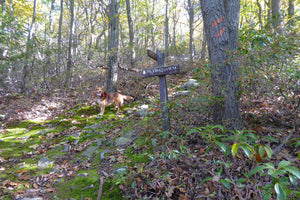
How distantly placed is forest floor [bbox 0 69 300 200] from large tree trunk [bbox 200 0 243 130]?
0.81 ft

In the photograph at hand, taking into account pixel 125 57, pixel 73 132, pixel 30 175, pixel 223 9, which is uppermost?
pixel 125 57

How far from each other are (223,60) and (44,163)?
489 centimetres

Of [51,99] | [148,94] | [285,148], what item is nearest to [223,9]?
[285,148]

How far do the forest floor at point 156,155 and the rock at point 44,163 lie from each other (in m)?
0.02

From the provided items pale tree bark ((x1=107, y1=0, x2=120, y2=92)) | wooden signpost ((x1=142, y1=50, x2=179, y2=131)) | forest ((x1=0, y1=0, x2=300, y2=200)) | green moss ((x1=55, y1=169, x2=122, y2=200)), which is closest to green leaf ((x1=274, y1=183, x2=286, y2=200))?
forest ((x1=0, y1=0, x2=300, y2=200))

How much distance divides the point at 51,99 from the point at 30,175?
6.75 metres

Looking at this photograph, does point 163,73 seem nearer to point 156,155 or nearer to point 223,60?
point 223,60

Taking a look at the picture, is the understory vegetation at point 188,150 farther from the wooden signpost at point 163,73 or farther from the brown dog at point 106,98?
the brown dog at point 106,98

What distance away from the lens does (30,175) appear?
385cm

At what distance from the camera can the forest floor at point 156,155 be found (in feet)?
8.45

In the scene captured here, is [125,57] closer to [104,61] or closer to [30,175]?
[104,61]

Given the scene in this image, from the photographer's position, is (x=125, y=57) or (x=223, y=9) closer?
(x=223, y=9)


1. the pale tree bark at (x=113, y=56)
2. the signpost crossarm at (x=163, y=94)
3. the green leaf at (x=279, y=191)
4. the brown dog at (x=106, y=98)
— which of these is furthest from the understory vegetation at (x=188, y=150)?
the pale tree bark at (x=113, y=56)

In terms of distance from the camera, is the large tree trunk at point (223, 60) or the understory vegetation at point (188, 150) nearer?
the understory vegetation at point (188, 150)
